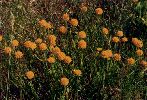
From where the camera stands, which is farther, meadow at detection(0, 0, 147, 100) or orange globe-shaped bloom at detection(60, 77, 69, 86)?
meadow at detection(0, 0, 147, 100)

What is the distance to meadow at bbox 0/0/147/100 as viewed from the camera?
3254 mm

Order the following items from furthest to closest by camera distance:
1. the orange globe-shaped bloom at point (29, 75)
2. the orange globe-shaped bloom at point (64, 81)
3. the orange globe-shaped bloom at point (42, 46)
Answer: the orange globe-shaped bloom at point (42, 46) < the orange globe-shaped bloom at point (29, 75) < the orange globe-shaped bloom at point (64, 81)

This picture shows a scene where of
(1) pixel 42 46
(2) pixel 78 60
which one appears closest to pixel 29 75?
(1) pixel 42 46

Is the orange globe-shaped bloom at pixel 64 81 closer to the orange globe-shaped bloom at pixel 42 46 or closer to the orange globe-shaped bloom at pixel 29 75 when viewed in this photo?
the orange globe-shaped bloom at pixel 29 75

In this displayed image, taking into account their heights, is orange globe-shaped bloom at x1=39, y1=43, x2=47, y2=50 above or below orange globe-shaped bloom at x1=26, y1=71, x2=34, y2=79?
above

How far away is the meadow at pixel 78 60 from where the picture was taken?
10.7 ft

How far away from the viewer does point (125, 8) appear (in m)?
4.31

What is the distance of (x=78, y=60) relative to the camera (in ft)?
11.6

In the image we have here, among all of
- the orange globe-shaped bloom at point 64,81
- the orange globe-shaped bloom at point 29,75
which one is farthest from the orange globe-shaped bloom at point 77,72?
the orange globe-shaped bloom at point 29,75

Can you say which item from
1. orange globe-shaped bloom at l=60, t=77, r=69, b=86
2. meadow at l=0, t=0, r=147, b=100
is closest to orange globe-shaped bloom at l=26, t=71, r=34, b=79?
meadow at l=0, t=0, r=147, b=100

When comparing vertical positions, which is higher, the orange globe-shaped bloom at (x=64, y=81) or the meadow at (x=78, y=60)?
the meadow at (x=78, y=60)

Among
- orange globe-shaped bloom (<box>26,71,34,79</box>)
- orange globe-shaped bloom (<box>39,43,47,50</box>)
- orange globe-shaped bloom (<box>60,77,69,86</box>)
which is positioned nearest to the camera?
orange globe-shaped bloom (<box>60,77,69,86</box>)

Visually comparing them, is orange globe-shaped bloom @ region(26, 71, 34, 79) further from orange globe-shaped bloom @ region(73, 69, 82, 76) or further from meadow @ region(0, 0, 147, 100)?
orange globe-shaped bloom @ region(73, 69, 82, 76)

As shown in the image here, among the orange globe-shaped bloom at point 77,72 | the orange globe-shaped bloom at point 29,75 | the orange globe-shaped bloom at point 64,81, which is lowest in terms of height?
the orange globe-shaped bloom at point 64,81
